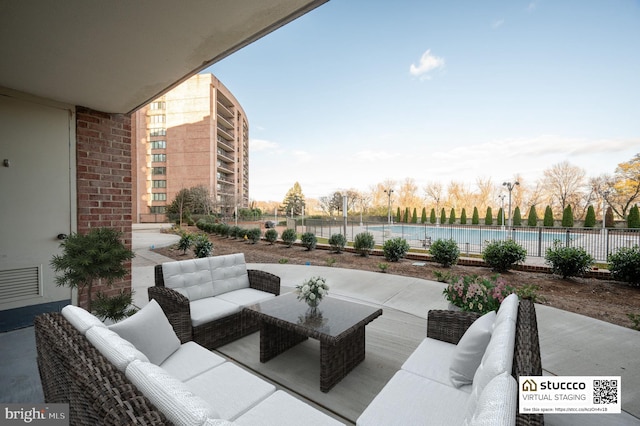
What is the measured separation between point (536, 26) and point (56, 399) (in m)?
11.7

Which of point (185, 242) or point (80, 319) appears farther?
point (185, 242)

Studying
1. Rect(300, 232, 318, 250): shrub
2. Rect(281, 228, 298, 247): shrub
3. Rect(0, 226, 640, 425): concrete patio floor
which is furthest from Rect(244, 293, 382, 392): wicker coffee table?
Rect(281, 228, 298, 247): shrub

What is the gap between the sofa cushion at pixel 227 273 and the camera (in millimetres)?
3461

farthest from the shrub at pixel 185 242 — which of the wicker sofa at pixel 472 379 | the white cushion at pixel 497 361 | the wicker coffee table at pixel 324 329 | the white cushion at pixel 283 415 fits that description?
the white cushion at pixel 497 361

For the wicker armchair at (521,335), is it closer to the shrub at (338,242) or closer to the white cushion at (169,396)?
the white cushion at (169,396)

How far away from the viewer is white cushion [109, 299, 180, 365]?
5.60ft

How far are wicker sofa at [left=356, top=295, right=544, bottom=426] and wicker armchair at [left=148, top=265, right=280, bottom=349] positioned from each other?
186cm

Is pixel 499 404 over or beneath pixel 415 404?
over

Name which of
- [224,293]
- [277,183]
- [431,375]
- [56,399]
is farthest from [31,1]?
[277,183]

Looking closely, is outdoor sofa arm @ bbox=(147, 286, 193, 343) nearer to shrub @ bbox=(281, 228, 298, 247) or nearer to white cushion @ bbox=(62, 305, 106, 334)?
white cushion @ bbox=(62, 305, 106, 334)

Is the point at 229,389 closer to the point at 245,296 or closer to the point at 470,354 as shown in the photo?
the point at 470,354

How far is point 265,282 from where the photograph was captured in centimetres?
362

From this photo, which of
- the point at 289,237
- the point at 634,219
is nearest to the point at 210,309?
the point at 289,237

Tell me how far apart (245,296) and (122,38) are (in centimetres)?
276
